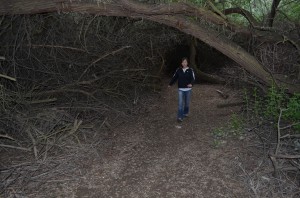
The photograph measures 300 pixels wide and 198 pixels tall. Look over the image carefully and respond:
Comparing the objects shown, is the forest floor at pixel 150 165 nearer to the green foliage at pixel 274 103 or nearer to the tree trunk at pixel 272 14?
the green foliage at pixel 274 103

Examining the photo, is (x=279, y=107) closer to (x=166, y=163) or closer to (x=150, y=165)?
(x=166, y=163)

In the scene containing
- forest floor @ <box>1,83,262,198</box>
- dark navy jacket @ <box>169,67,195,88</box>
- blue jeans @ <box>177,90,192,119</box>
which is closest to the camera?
forest floor @ <box>1,83,262,198</box>

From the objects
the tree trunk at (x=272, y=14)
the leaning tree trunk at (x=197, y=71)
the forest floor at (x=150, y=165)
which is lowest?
the forest floor at (x=150, y=165)

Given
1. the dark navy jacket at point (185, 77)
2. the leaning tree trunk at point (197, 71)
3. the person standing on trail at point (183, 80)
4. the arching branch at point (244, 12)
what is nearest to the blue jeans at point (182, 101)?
the person standing on trail at point (183, 80)

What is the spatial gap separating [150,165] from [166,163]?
278 millimetres

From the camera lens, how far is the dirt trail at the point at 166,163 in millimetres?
5074

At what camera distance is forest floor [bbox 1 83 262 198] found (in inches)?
199

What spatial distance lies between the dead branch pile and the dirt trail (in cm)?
65

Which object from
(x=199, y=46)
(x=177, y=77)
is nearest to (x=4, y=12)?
(x=177, y=77)

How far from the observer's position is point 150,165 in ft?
19.1

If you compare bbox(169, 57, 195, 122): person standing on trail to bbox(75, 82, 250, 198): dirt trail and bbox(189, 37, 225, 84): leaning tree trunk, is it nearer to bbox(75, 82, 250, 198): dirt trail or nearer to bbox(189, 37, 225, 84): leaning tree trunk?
bbox(75, 82, 250, 198): dirt trail

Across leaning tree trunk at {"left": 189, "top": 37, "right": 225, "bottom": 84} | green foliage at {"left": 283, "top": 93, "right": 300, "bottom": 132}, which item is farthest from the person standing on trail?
leaning tree trunk at {"left": 189, "top": 37, "right": 225, "bottom": 84}

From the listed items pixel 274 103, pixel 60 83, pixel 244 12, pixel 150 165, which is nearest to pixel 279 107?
pixel 274 103

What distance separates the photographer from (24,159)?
19.1 feet
